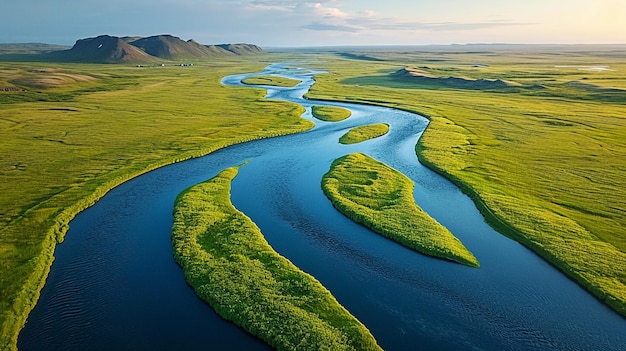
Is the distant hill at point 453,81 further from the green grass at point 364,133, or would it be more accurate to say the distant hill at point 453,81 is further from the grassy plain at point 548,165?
the green grass at point 364,133

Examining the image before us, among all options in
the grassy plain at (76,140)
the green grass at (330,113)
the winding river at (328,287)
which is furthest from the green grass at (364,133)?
the winding river at (328,287)

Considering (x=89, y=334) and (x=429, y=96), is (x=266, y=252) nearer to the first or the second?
(x=89, y=334)

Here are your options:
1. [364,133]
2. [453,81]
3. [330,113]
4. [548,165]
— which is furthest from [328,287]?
[453,81]

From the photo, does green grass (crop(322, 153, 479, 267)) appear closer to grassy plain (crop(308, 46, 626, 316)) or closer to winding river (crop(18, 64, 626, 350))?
winding river (crop(18, 64, 626, 350))

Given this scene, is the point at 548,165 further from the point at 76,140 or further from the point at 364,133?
the point at 76,140

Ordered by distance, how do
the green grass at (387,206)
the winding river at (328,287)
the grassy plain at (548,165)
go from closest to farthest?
1. the winding river at (328,287)
2. the grassy plain at (548,165)
3. the green grass at (387,206)

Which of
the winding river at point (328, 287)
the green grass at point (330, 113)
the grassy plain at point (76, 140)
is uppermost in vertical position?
the grassy plain at point (76, 140)
